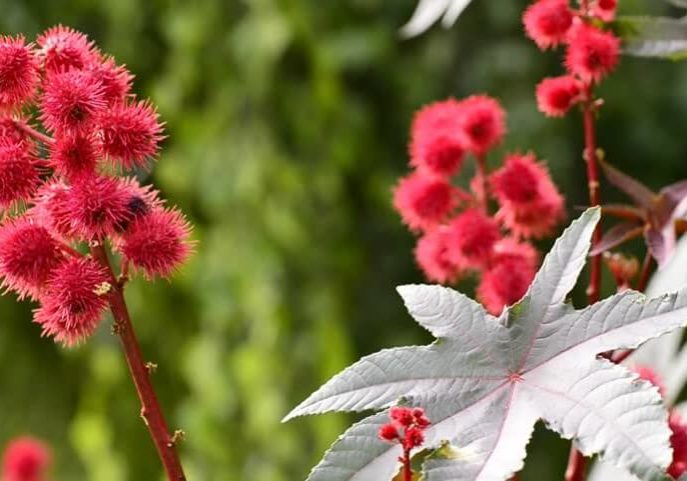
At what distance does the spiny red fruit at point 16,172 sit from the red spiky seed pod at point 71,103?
2 centimetres

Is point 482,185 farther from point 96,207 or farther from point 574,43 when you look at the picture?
point 96,207

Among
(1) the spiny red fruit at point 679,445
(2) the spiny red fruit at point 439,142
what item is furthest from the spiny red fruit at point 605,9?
(1) the spiny red fruit at point 679,445

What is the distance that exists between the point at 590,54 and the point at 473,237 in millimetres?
122

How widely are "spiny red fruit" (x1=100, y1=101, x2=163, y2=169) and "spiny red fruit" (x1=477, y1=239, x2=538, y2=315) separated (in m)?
0.23

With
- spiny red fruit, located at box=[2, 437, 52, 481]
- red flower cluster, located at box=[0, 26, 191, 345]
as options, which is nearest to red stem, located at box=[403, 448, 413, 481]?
red flower cluster, located at box=[0, 26, 191, 345]

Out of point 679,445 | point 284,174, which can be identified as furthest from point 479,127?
point 284,174

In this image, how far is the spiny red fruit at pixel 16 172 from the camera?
0.52 metres

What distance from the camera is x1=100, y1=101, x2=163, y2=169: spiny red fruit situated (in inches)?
21.2

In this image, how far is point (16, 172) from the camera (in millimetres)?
522

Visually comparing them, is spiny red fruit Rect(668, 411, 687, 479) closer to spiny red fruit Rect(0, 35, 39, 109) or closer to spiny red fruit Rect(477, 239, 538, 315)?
spiny red fruit Rect(477, 239, 538, 315)

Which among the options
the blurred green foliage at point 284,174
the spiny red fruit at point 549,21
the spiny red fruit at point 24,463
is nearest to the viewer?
the spiny red fruit at point 549,21

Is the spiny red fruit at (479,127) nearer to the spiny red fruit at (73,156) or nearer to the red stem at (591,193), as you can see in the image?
the red stem at (591,193)

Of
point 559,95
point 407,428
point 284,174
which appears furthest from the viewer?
point 284,174

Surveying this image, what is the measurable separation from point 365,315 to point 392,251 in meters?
0.15
